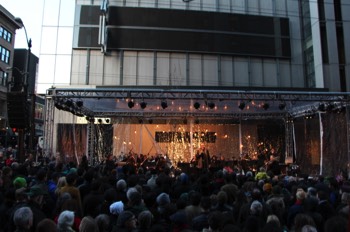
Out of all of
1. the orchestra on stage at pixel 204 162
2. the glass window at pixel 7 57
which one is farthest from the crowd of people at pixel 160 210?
the glass window at pixel 7 57

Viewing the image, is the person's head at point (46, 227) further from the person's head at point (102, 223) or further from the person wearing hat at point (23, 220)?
the person's head at point (102, 223)

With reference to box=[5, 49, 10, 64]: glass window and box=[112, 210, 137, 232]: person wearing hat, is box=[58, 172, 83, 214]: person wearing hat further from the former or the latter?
box=[5, 49, 10, 64]: glass window

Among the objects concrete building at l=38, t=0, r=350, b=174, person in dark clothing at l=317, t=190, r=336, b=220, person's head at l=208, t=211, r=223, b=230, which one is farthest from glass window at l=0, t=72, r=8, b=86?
person's head at l=208, t=211, r=223, b=230

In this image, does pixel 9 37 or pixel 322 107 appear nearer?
pixel 322 107

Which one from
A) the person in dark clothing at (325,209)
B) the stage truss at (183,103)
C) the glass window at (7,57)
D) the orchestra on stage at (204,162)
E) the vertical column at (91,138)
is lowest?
the person in dark clothing at (325,209)

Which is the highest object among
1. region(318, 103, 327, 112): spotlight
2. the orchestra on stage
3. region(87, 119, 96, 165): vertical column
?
region(318, 103, 327, 112): spotlight

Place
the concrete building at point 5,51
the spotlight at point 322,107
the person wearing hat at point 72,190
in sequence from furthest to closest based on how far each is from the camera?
the concrete building at point 5,51 < the spotlight at point 322,107 < the person wearing hat at point 72,190

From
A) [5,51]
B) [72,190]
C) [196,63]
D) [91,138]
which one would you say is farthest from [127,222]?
[5,51]

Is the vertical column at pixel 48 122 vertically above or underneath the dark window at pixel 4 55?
underneath

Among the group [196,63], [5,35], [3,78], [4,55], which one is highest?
[5,35]

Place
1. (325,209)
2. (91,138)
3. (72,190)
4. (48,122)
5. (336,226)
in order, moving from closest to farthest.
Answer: (336,226) → (325,209) → (72,190) → (48,122) → (91,138)

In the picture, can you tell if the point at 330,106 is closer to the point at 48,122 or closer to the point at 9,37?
the point at 48,122

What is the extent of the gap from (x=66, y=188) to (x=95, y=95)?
32.4ft

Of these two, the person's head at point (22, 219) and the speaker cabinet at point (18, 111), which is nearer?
the person's head at point (22, 219)
